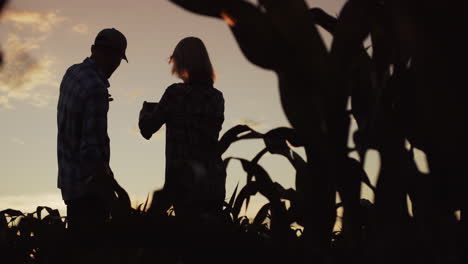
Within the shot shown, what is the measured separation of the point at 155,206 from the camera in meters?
0.95

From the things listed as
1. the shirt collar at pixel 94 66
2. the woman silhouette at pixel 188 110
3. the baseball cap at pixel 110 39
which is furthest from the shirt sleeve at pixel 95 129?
the baseball cap at pixel 110 39

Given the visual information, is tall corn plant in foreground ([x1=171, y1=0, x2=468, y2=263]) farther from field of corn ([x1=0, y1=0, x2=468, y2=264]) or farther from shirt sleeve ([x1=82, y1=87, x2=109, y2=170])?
shirt sleeve ([x1=82, y1=87, x2=109, y2=170])

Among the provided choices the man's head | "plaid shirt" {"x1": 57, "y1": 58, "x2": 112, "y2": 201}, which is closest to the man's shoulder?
"plaid shirt" {"x1": 57, "y1": 58, "x2": 112, "y2": 201}

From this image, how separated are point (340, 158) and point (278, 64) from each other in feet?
0.70

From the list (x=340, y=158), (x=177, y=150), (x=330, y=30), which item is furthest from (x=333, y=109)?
(x=177, y=150)

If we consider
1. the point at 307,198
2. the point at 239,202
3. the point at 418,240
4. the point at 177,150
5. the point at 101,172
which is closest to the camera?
the point at 418,240

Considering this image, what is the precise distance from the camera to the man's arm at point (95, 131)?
2.95m

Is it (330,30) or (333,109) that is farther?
(330,30)

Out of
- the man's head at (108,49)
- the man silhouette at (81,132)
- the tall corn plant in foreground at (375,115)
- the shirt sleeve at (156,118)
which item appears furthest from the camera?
the man's head at (108,49)

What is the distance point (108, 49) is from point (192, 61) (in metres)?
0.58

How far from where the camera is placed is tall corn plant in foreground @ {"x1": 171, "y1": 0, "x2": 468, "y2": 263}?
0.78 meters

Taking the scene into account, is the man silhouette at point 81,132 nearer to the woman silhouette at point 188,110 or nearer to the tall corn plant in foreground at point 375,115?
the woman silhouette at point 188,110

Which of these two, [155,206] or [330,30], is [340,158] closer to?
[155,206]

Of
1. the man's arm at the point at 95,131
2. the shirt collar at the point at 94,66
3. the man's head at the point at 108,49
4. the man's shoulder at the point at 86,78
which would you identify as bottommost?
the man's arm at the point at 95,131
